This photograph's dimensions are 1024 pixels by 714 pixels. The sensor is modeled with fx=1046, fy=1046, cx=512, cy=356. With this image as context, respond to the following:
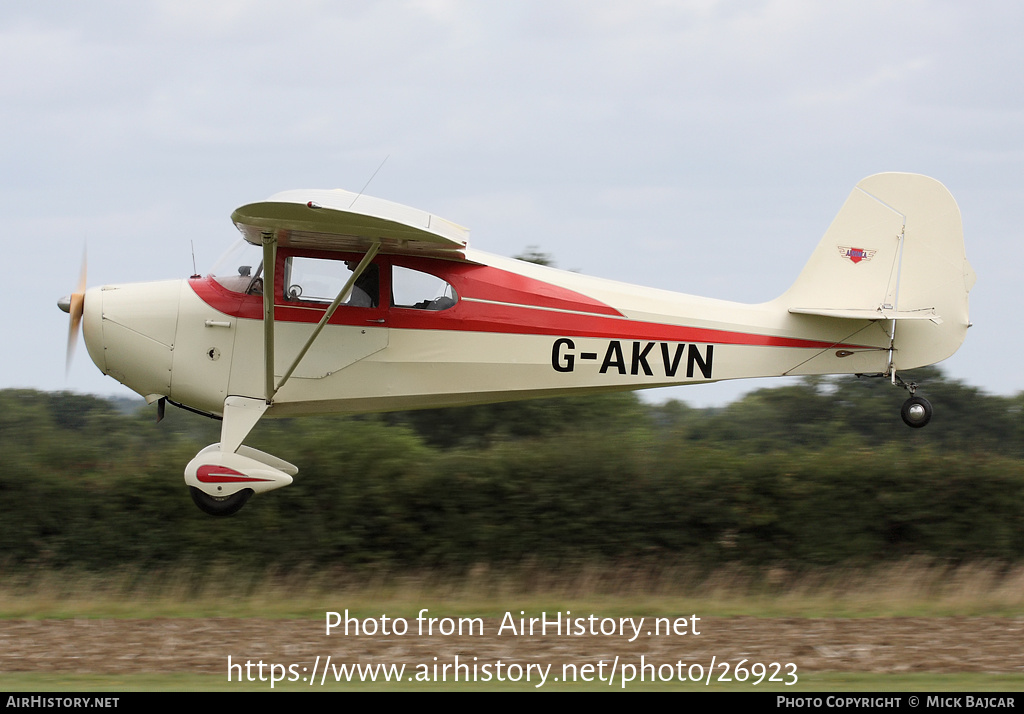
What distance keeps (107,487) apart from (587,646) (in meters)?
7.89

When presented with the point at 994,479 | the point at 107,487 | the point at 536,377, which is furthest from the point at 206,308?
the point at 994,479

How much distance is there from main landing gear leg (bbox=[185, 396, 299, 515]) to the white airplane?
0.01 metres

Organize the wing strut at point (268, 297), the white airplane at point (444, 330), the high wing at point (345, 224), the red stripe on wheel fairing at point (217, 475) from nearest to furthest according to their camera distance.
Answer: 1. the high wing at point (345, 224)
2. the wing strut at point (268, 297)
3. the red stripe on wheel fairing at point (217, 475)
4. the white airplane at point (444, 330)

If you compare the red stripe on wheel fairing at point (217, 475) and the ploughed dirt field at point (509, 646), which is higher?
the red stripe on wheel fairing at point (217, 475)

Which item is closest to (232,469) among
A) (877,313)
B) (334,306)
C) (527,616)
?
(334,306)

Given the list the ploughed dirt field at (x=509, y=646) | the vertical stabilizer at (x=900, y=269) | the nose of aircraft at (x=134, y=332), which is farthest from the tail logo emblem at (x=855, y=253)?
the nose of aircraft at (x=134, y=332)

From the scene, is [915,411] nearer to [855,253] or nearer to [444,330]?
[855,253]

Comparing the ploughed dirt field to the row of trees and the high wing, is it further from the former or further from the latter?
the high wing

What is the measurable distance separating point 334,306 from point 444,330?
1.11m

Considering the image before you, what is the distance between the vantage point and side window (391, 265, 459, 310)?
994 cm

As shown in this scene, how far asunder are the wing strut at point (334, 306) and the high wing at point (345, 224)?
0.36 feet

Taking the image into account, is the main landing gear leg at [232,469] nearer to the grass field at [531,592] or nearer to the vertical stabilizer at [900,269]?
the grass field at [531,592]

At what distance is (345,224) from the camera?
8.73m

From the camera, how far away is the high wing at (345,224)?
27.7 ft
